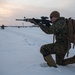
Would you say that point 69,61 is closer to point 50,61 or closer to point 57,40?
point 50,61

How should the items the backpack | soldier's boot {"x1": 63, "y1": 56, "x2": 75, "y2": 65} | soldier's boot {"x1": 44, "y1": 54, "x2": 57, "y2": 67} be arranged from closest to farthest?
the backpack
soldier's boot {"x1": 44, "y1": 54, "x2": 57, "y2": 67}
soldier's boot {"x1": 63, "y1": 56, "x2": 75, "y2": 65}

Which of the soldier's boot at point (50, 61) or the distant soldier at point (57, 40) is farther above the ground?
the distant soldier at point (57, 40)

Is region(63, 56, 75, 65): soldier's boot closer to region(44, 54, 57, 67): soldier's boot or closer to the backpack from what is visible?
region(44, 54, 57, 67): soldier's boot

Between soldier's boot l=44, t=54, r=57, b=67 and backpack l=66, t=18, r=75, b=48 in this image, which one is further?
soldier's boot l=44, t=54, r=57, b=67

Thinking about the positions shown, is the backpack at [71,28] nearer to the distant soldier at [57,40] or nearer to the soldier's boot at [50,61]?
the distant soldier at [57,40]

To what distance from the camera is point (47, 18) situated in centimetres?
732

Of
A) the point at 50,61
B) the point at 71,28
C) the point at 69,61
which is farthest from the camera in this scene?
the point at 69,61

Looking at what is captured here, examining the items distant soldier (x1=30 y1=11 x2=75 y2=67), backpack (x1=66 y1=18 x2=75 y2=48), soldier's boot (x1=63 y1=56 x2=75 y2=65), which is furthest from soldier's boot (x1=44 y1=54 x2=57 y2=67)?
backpack (x1=66 y1=18 x2=75 y2=48)

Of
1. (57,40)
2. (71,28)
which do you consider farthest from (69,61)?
(71,28)

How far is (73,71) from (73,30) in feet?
3.62

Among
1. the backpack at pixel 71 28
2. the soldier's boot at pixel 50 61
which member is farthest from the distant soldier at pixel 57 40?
the backpack at pixel 71 28

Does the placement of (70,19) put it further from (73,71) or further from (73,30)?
(73,71)

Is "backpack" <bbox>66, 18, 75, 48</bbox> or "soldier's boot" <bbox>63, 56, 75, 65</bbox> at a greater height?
"backpack" <bbox>66, 18, 75, 48</bbox>

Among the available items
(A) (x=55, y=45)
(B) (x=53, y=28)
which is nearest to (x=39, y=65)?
(A) (x=55, y=45)
